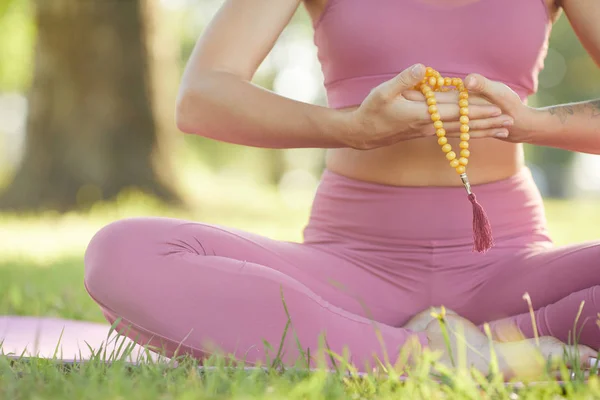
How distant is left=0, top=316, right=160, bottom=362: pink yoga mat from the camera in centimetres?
205

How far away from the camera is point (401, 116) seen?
175 cm

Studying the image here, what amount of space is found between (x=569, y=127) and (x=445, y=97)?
384 millimetres

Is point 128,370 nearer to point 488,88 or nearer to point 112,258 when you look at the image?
point 112,258

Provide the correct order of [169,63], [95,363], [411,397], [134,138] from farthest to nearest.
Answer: [169,63] < [134,138] < [95,363] < [411,397]

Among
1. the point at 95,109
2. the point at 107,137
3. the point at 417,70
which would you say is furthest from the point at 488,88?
the point at 95,109

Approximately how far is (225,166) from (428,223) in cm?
2629

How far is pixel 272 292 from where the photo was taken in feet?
5.79

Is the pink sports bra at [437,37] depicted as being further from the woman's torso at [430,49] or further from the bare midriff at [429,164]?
the bare midriff at [429,164]

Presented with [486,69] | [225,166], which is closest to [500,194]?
[486,69]

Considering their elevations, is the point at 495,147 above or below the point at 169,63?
below

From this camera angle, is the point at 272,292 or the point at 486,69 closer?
the point at 272,292

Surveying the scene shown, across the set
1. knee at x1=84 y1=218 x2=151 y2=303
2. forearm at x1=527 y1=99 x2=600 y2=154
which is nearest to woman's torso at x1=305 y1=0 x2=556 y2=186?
forearm at x1=527 y1=99 x2=600 y2=154

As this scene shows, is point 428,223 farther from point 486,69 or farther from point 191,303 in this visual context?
point 191,303

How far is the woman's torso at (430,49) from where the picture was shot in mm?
2086
